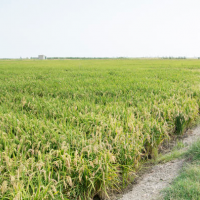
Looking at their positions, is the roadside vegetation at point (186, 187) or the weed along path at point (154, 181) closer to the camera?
the roadside vegetation at point (186, 187)

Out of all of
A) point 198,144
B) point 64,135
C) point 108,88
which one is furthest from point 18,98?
point 198,144

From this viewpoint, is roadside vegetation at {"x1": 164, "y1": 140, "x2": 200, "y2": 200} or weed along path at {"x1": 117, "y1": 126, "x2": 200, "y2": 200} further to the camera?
weed along path at {"x1": 117, "y1": 126, "x2": 200, "y2": 200}

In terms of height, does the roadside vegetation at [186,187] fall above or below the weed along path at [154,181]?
above

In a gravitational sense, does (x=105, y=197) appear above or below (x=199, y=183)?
below

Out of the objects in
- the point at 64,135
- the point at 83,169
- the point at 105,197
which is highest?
the point at 64,135

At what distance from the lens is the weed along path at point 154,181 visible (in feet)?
9.01

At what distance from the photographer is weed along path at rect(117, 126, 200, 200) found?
2.75 metres

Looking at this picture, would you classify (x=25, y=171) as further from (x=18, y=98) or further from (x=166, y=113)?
(x=18, y=98)

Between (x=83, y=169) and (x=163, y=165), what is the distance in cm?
173

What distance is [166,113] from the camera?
15.9ft

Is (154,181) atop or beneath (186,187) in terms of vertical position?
beneath

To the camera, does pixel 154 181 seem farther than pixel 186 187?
Yes

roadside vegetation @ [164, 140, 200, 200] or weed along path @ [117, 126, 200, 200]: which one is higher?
roadside vegetation @ [164, 140, 200, 200]

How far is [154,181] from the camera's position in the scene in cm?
309
